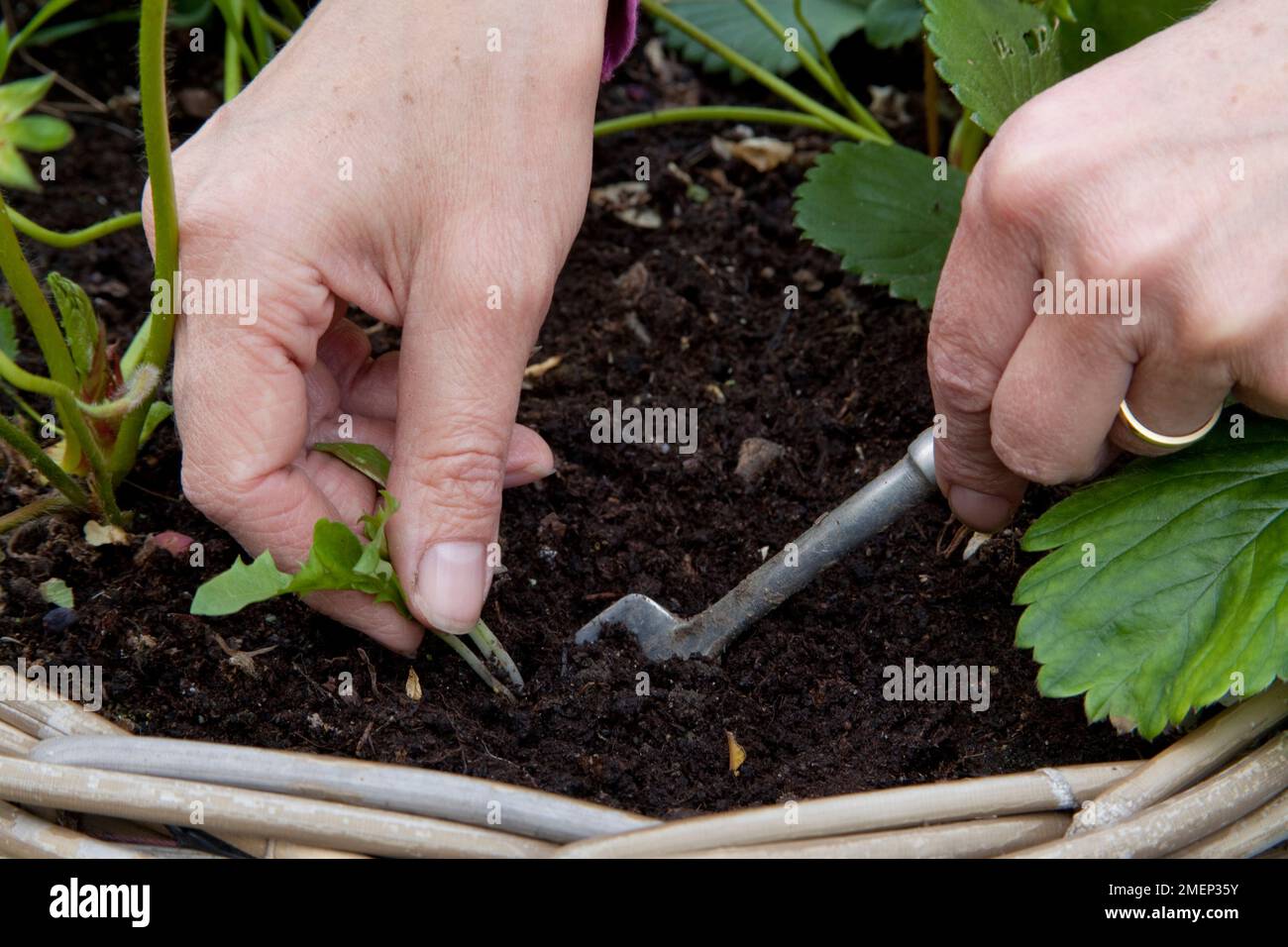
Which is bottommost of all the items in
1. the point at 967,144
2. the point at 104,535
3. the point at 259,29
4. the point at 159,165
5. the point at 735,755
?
the point at 735,755

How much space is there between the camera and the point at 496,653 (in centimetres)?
113

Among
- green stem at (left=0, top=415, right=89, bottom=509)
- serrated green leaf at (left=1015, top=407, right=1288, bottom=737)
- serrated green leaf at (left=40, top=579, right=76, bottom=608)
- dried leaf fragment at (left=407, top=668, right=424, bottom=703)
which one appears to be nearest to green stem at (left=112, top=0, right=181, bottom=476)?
green stem at (left=0, top=415, right=89, bottom=509)

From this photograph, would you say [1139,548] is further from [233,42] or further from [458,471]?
[233,42]

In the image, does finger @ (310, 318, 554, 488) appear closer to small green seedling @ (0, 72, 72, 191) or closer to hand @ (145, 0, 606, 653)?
hand @ (145, 0, 606, 653)

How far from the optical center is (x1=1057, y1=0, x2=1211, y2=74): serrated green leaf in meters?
1.22

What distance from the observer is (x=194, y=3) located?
1.93m

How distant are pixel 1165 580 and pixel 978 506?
0.50ft

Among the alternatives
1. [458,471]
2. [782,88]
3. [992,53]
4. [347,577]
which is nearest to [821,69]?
[782,88]

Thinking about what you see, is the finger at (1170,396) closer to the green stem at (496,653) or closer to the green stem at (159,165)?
the green stem at (496,653)

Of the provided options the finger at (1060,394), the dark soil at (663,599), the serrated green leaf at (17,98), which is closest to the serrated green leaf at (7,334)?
the dark soil at (663,599)

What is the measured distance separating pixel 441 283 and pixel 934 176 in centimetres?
72

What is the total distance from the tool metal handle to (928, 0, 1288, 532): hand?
0.13 metres

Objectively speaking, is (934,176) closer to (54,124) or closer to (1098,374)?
(1098,374)

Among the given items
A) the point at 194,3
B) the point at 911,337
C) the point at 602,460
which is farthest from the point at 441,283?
the point at 194,3
